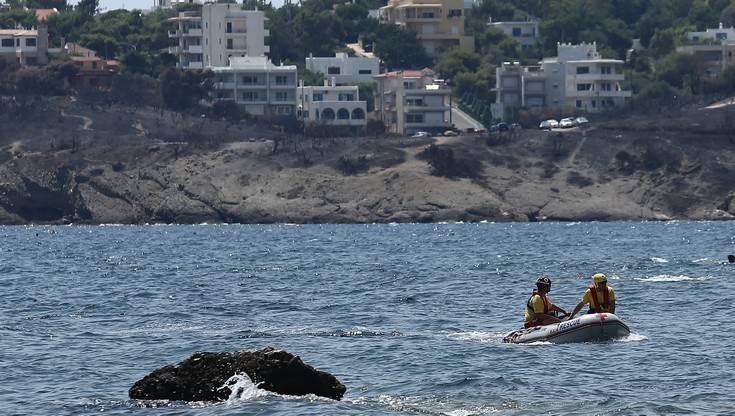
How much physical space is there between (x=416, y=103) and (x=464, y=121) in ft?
28.2

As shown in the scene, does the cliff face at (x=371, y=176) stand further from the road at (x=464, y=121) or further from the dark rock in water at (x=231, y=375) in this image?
the dark rock in water at (x=231, y=375)

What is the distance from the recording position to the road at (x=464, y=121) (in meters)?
191

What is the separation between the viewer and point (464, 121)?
19462cm

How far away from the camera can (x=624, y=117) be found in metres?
181

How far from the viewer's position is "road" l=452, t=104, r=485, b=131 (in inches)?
7525

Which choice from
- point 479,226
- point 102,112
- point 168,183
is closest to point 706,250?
point 479,226

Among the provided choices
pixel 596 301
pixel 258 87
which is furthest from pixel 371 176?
pixel 596 301

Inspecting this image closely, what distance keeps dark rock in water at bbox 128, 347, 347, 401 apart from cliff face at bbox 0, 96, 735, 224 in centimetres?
12583

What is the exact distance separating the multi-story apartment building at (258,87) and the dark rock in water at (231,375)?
15203cm

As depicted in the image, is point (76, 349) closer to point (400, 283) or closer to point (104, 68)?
point (400, 283)

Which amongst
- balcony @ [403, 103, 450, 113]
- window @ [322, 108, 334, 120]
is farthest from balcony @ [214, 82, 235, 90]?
balcony @ [403, 103, 450, 113]

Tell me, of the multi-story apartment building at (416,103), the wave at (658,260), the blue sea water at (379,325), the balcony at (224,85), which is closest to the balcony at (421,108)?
the multi-story apartment building at (416,103)

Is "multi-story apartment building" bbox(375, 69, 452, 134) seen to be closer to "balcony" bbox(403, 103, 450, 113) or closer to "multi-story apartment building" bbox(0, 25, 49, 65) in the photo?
"balcony" bbox(403, 103, 450, 113)

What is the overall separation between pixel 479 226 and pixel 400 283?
263 feet
